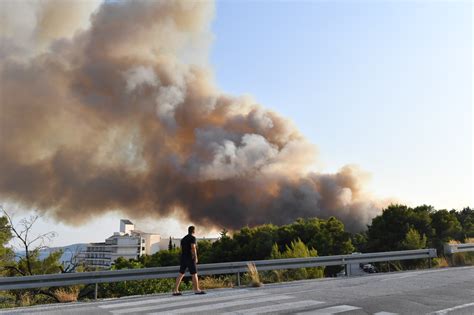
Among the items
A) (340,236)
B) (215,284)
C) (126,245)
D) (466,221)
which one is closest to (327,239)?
(340,236)

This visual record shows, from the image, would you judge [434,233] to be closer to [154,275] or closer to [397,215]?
[397,215]

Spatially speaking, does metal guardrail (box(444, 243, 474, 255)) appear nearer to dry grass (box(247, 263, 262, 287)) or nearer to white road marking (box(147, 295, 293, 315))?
dry grass (box(247, 263, 262, 287))

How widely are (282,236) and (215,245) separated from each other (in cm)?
1047

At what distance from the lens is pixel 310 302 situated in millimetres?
7289

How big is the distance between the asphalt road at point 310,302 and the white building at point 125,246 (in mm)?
156264

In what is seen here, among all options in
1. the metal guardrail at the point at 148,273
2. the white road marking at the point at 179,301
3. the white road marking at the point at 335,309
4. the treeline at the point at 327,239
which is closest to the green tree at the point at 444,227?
the treeline at the point at 327,239

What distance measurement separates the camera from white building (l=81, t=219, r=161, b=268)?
16650 centimetres

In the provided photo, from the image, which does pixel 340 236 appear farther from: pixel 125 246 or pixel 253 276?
pixel 125 246

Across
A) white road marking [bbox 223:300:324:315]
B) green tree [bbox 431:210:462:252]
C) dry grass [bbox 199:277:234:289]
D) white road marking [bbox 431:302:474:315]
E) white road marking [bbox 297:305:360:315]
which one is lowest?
white road marking [bbox 431:302:474:315]

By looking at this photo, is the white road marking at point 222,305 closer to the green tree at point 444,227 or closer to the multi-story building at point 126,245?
the green tree at point 444,227

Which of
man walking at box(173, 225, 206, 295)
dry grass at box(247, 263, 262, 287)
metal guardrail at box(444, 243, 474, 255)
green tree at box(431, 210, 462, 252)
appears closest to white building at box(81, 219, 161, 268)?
green tree at box(431, 210, 462, 252)

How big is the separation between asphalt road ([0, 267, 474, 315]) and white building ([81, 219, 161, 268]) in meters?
156

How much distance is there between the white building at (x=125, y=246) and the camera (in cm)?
16650

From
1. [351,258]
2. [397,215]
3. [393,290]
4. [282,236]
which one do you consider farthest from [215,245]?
[393,290]
